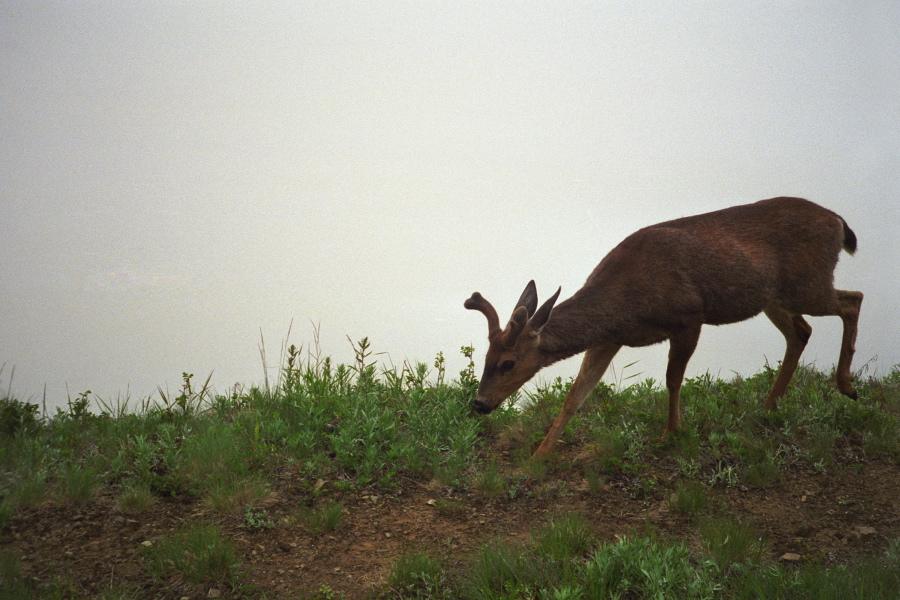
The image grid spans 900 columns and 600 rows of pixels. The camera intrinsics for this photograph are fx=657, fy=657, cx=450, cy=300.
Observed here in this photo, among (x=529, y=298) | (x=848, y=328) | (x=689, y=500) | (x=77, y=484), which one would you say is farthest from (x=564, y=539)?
(x=848, y=328)

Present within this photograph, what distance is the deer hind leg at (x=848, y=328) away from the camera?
668cm

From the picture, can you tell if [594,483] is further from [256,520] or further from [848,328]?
[848,328]

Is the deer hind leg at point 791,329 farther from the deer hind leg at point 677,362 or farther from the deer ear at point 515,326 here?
the deer ear at point 515,326

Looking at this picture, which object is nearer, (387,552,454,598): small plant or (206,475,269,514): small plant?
(387,552,454,598): small plant

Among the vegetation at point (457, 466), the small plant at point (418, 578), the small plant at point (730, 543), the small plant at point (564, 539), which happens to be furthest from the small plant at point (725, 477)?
the small plant at point (418, 578)

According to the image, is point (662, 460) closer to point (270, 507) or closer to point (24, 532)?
point (270, 507)

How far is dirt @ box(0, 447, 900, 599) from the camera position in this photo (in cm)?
420

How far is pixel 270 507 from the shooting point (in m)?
4.98

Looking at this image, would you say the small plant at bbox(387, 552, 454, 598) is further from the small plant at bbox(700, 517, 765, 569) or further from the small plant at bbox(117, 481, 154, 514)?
the small plant at bbox(117, 481, 154, 514)

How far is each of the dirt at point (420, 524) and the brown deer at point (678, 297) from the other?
79 centimetres

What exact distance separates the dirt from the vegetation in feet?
0.15

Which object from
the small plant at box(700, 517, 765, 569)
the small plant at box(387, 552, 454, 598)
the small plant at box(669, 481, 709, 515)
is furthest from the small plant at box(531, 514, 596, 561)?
the small plant at box(669, 481, 709, 515)

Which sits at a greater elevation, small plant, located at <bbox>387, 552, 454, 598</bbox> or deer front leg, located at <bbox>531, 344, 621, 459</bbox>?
deer front leg, located at <bbox>531, 344, 621, 459</bbox>

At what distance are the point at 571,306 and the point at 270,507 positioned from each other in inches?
122
